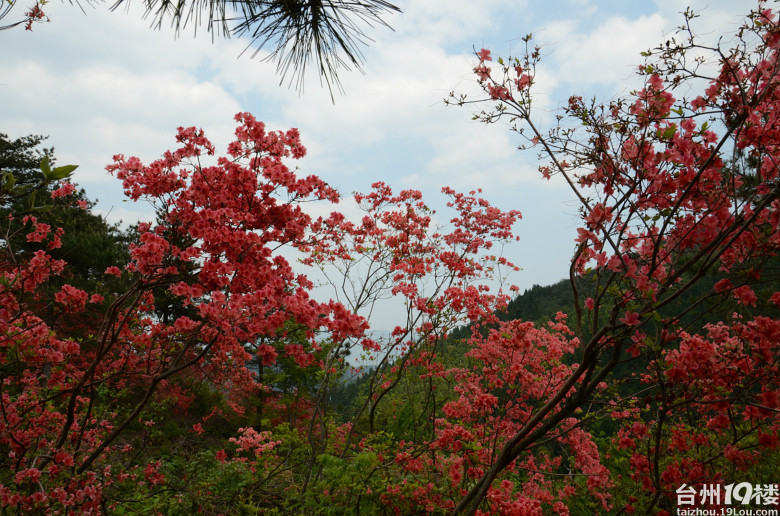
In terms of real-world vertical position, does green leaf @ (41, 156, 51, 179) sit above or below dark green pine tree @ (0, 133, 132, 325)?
below

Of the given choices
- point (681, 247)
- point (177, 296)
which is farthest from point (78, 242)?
point (681, 247)

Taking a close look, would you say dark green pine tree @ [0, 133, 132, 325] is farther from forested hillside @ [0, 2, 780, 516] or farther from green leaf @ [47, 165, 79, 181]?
green leaf @ [47, 165, 79, 181]

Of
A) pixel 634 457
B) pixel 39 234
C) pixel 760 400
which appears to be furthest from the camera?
pixel 39 234

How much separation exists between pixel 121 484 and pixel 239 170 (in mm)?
3307

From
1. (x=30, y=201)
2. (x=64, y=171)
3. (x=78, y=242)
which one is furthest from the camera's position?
(x=78, y=242)

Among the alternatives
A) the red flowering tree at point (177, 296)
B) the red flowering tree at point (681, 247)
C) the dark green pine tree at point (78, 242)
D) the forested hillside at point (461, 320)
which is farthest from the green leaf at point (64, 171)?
the dark green pine tree at point (78, 242)

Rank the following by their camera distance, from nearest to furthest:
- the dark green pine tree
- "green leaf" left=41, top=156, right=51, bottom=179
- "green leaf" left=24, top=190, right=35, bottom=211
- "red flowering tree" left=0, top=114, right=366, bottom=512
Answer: "green leaf" left=41, top=156, right=51, bottom=179, "green leaf" left=24, top=190, right=35, bottom=211, "red flowering tree" left=0, top=114, right=366, bottom=512, the dark green pine tree

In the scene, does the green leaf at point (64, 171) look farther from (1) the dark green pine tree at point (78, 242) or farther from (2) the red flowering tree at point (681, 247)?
(1) the dark green pine tree at point (78, 242)

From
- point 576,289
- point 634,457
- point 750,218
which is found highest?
point 750,218

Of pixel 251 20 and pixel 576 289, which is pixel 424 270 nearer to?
pixel 576 289

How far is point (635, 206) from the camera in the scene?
203 cm

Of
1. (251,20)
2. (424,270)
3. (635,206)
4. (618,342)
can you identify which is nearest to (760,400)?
(618,342)

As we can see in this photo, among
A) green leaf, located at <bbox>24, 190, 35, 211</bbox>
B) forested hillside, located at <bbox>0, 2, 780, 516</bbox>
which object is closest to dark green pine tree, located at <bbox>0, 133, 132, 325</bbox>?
forested hillside, located at <bbox>0, 2, 780, 516</bbox>

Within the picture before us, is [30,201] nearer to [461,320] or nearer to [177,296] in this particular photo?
[177,296]
